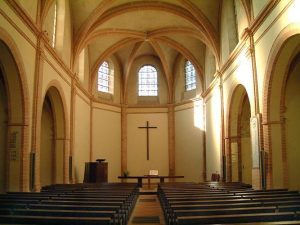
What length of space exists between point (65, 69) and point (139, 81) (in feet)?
32.5

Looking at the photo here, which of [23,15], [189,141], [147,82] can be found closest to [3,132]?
[23,15]

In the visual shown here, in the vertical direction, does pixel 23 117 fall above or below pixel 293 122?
above

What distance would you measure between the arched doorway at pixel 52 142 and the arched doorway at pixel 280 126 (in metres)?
9.50

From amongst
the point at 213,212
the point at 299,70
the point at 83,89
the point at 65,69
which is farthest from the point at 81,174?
the point at 213,212

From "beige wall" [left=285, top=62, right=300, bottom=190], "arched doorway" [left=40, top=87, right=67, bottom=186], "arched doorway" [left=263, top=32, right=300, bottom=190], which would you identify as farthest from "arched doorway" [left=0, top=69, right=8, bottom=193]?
"beige wall" [left=285, top=62, right=300, bottom=190]

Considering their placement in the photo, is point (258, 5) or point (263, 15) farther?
point (258, 5)

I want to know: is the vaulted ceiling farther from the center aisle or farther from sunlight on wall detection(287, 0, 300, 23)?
the center aisle

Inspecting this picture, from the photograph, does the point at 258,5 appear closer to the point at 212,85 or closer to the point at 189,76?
the point at 212,85

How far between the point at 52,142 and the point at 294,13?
1218cm

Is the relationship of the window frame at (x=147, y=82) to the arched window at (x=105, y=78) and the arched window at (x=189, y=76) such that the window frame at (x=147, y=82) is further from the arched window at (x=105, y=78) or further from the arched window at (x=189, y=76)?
the arched window at (x=189, y=76)

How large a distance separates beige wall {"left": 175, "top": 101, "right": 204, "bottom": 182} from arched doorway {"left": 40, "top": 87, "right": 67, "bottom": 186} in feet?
32.5

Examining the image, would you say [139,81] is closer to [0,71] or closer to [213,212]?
[0,71]

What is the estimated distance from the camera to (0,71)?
481 inches

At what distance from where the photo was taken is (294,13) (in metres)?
9.49
